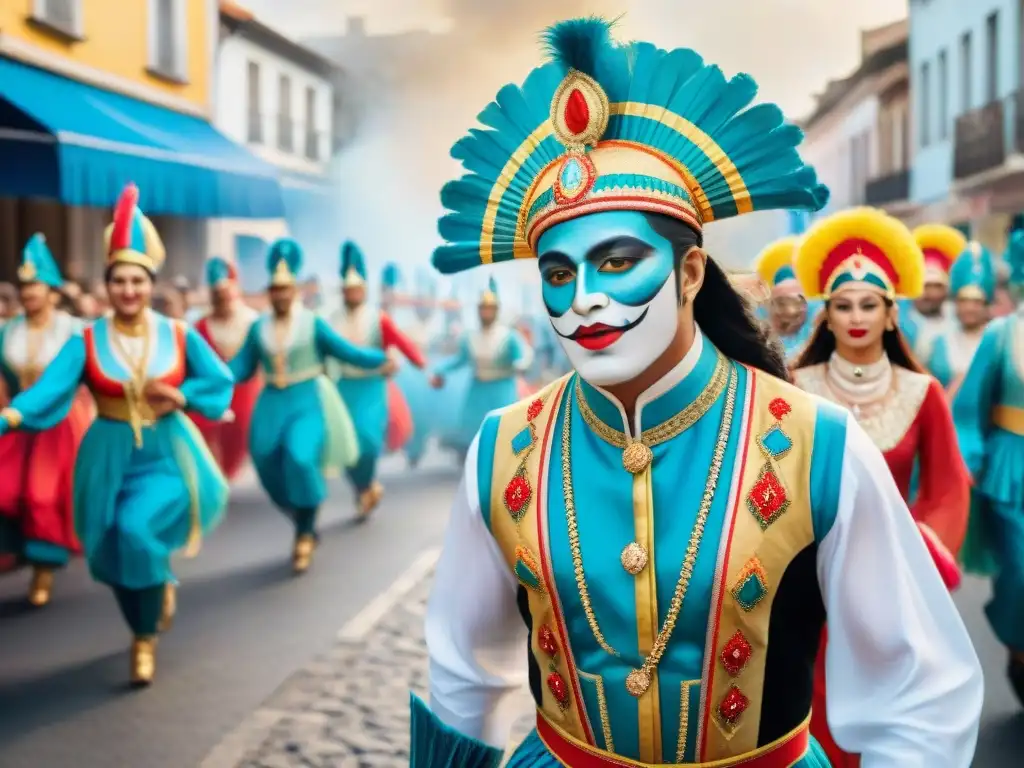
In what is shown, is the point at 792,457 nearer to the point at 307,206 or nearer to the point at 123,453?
the point at 123,453

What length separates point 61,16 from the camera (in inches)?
540

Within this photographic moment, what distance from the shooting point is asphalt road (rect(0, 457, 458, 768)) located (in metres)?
5.31

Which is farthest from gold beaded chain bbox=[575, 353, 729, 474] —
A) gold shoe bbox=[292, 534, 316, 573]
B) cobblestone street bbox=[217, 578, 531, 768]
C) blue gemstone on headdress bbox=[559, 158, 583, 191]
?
gold shoe bbox=[292, 534, 316, 573]

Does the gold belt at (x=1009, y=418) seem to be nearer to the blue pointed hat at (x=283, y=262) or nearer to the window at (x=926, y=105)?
the blue pointed hat at (x=283, y=262)

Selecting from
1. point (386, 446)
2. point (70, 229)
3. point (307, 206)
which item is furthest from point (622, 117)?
point (307, 206)

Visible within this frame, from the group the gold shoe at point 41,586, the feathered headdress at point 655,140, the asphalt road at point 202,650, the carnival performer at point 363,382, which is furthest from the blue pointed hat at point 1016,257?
the gold shoe at point 41,586

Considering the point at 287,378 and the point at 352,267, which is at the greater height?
the point at 352,267

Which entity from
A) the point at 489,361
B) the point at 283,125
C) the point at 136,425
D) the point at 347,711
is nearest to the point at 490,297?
the point at 489,361

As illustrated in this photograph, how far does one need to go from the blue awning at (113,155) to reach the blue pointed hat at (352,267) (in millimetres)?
2116

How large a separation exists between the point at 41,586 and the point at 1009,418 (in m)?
5.47

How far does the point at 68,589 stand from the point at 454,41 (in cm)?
1483

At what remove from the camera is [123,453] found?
19.7 ft

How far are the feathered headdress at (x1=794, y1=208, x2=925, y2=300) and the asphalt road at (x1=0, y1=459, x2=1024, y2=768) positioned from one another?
6.39 ft

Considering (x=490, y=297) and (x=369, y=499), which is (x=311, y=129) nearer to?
(x=490, y=297)
